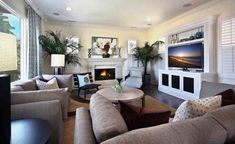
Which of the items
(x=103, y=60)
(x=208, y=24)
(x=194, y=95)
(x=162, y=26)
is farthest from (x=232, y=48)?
(x=103, y=60)

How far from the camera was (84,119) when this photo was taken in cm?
126

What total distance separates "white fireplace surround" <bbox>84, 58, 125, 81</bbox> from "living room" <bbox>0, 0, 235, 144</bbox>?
1.7 inches

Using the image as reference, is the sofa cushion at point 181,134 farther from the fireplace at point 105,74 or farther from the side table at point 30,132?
the fireplace at point 105,74

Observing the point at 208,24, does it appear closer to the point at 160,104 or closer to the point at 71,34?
the point at 160,104

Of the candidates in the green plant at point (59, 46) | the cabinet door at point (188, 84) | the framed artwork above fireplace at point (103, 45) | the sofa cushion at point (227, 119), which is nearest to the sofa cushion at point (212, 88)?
the sofa cushion at point (227, 119)

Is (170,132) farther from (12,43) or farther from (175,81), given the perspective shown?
(175,81)

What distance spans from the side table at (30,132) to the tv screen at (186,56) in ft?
14.4

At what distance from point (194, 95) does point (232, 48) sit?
4.80 feet

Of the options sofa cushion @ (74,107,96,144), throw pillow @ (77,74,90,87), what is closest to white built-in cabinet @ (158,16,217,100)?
throw pillow @ (77,74,90,87)

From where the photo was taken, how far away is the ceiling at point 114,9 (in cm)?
414

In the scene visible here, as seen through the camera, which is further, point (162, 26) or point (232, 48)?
point (162, 26)

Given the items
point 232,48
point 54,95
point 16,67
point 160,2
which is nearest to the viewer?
point 54,95

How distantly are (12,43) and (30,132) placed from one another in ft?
8.75

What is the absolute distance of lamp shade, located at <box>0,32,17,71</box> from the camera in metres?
2.77
